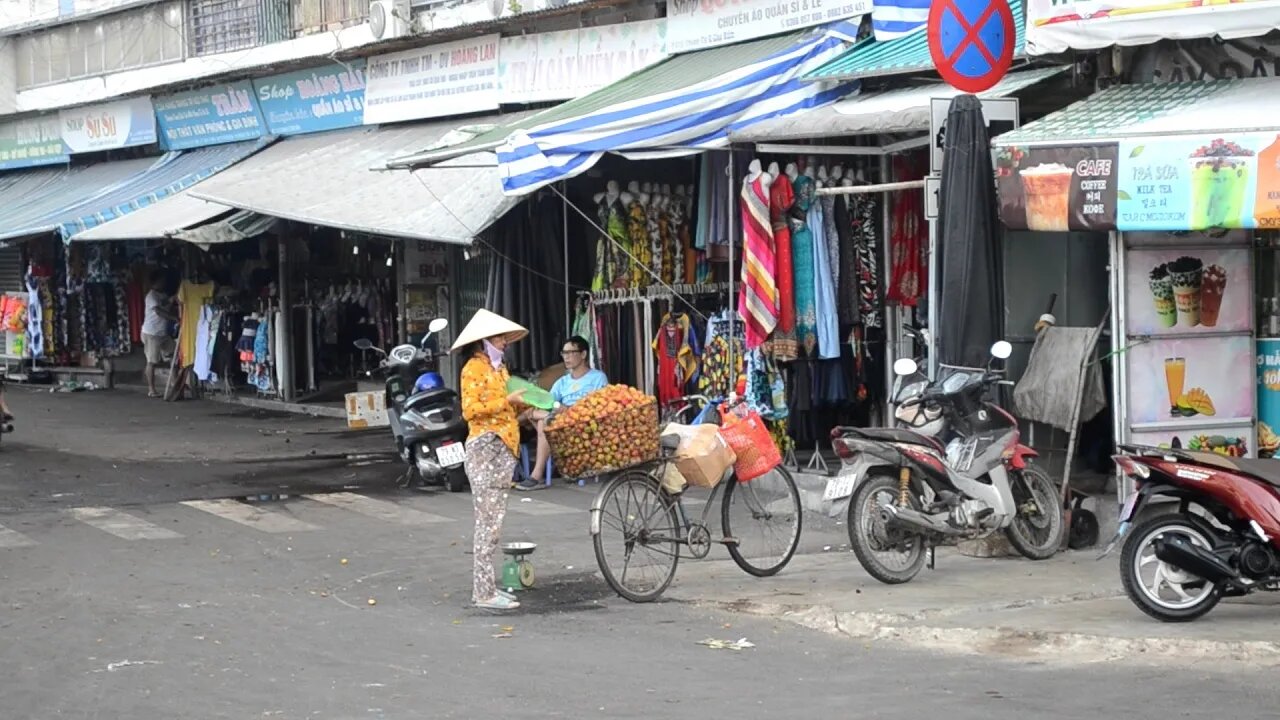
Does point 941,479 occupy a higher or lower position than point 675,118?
lower

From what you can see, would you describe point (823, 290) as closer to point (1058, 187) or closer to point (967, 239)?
point (967, 239)

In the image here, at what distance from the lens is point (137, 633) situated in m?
8.70

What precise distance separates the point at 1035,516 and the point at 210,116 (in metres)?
16.5

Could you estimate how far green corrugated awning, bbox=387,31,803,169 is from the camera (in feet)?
46.0

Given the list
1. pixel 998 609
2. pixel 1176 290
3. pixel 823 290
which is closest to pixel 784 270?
pixel 823 290

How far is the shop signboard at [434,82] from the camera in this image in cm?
1847

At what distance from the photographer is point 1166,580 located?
27.4 ft

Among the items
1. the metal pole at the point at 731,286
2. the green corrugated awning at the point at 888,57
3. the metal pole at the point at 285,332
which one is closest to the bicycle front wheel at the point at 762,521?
the metal pole at the point at 731,286

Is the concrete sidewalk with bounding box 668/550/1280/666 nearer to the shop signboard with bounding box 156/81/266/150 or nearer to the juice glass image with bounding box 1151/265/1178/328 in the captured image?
the juice glass image with bounding box 1151/265/1178/328

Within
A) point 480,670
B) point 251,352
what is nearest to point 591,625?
point 480,670

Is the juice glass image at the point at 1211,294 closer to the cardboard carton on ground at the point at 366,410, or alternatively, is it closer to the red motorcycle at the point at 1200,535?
the red motorcycle at the point at 1200,535

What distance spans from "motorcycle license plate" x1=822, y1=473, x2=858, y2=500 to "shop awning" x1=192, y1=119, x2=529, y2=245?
19.4 feet

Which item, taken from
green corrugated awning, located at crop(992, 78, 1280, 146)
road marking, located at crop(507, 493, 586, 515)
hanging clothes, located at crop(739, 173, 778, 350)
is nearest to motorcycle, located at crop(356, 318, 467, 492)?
road marking, located at crop(507, 493, 586, 515)

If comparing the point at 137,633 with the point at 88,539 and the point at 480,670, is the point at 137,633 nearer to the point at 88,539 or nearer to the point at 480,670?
the point at 480,670
